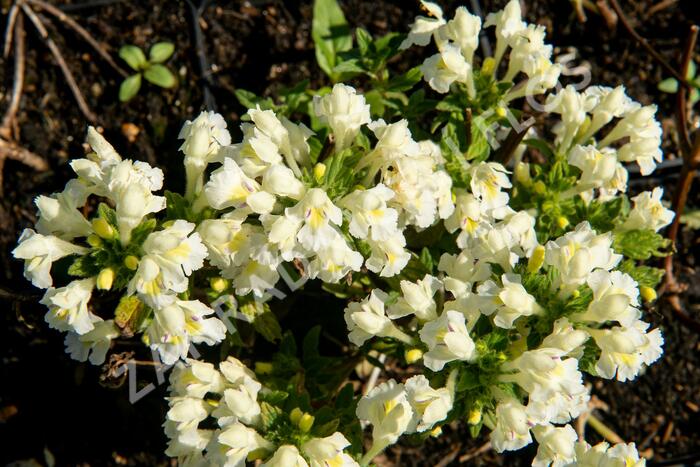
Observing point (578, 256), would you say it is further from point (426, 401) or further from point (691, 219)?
point (691, 219)

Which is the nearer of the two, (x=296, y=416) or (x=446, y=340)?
(x=446, y=340)

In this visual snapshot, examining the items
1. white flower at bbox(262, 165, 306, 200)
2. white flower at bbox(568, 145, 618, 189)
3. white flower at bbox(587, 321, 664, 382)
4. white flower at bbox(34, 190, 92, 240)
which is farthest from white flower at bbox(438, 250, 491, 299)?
white flower at bbox(34, 190, 92, 240)

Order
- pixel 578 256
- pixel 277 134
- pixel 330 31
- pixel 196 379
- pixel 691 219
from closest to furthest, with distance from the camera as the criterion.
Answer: pixel 578 256 < pixel 277 134 < pixel 196 379 < pixel 330 31 < pixel 691 219

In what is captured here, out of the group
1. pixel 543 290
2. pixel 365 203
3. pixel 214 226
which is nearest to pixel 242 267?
pixel 214 226

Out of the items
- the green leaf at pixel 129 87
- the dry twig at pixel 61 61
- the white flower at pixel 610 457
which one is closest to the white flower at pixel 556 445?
the white flower at pixel 610 457

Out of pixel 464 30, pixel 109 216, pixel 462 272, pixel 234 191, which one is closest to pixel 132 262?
pixel 109 216

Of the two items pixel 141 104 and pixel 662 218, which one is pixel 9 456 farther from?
pixel 662 218

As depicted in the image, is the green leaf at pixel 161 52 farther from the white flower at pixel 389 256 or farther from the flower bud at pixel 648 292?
the flower bud at pixel 648 292

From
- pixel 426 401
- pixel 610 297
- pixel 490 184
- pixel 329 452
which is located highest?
pixel 490 184
